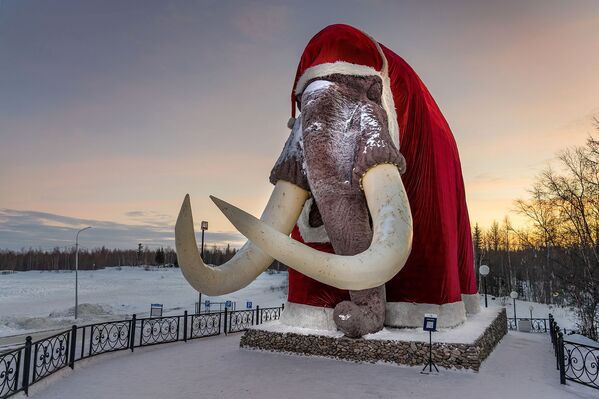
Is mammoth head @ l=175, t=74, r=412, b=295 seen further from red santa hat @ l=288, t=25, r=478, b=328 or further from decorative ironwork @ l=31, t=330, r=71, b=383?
decorative ironwork @ l=31, t=330, r=71, b=383

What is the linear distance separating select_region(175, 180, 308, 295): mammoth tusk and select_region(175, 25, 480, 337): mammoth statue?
0.06 feet

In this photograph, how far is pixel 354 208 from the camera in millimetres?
6859

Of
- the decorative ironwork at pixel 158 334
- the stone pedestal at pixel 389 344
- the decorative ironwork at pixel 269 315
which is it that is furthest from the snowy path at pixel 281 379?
the decorative ironwork at pixel 269 315

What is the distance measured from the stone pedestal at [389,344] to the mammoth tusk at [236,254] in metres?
2.16

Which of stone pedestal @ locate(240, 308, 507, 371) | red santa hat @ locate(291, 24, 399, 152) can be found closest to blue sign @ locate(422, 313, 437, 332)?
stone pedestal @ locate(240, 308, 507, 371)

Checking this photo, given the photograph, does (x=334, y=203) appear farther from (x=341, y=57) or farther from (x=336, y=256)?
(x=341, y=57)

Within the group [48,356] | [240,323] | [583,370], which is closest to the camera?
[48,356]

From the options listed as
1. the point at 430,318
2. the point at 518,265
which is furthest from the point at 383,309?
the point at 518,265

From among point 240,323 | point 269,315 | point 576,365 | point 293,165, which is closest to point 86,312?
point 269,315

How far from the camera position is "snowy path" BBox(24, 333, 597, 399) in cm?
621

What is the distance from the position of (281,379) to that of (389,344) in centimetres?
205

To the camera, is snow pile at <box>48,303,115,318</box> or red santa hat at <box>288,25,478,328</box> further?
snow pile at <box>48,303,115,318</box>

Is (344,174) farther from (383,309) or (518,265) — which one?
(518,265)

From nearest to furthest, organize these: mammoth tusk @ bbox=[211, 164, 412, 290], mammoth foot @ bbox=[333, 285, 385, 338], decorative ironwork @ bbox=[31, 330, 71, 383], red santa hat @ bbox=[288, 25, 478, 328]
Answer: mammoth tusk @ bbox=[211, 164, 412, 290] → decorative ironwork @ bbox=[31, 330, 71, 383] → mammoth foot @ bbox=[333, 285, 385, 338] → red santa hat @ bbox=[288, 25, 478, 328]
